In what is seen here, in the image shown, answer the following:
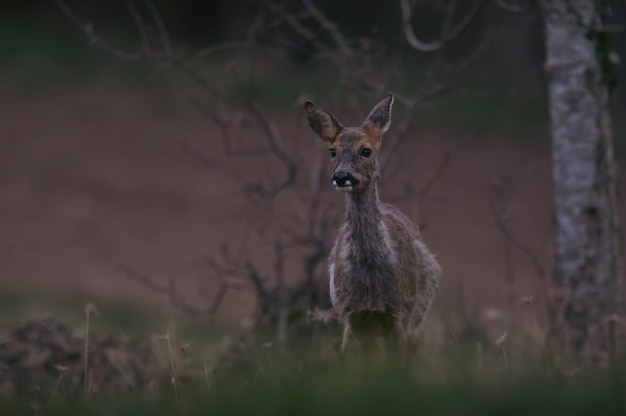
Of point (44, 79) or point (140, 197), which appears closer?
point (140, 197)

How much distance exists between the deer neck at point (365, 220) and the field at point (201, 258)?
0.82 metres

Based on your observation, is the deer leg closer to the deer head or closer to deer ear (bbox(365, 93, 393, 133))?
the deer head

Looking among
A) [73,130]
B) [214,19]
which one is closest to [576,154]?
[73,130]

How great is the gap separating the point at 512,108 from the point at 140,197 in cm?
1379

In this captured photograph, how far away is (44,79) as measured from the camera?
1302 inches

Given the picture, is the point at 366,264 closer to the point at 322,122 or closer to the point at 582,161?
the point at 322,122

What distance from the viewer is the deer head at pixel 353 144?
9.19 metres

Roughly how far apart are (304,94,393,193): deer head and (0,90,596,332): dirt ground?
10153 mm

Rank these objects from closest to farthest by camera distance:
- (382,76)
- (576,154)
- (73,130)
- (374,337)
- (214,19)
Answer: (374,337)
(576,154)
(382,76)
(73,130)
(214,19)

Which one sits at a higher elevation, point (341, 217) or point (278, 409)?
point (341, 217)

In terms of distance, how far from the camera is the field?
6.68 metres

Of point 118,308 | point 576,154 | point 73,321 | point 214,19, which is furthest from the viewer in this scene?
point 214,19

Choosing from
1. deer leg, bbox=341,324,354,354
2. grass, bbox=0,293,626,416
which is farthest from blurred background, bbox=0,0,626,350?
grass, bbox=0,293,626,416

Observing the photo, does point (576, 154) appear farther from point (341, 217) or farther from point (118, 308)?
point (118, 308)
